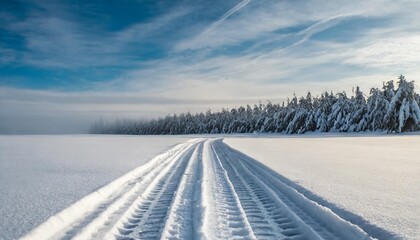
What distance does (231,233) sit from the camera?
4.98m

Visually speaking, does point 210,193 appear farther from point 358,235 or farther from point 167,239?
point 358,235

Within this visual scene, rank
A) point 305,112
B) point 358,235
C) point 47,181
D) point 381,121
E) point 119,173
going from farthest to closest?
point 305,112
point 381,121
point 119,173
point 47,181
point 358,235

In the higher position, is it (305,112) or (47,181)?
(305,112)

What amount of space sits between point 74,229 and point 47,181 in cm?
441

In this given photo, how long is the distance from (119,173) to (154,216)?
16.1ft

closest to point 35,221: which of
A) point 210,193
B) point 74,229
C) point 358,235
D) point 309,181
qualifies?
point 74,229

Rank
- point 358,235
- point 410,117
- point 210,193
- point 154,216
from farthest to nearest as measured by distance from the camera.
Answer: point 410,117
point 210,193
point 154,216
point 358,235

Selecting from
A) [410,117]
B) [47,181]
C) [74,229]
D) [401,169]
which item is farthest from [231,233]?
[410,117]

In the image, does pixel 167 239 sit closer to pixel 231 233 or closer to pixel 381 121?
pixel 231 233

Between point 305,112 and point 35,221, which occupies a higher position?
point 305,112

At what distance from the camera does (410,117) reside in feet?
164

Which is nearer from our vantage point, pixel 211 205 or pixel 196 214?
pixel 196 214

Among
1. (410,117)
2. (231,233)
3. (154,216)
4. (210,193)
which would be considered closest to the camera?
(231,233)

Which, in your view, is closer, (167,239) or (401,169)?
(167,239)
